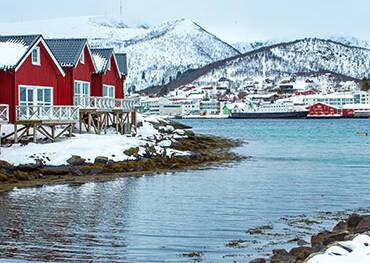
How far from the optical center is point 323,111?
172500mm

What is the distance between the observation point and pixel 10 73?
33062 mm

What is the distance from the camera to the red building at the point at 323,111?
6772 inches

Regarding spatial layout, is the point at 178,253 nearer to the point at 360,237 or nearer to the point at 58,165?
the point at 360,237

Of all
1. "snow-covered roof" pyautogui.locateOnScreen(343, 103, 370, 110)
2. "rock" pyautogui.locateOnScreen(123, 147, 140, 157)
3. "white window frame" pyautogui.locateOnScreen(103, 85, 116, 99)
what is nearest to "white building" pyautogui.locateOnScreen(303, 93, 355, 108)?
"snow-covered roof" pyautogui.locateOnScreen(343, 103, 370, 110)

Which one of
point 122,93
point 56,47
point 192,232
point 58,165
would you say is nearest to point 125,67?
point 122,93

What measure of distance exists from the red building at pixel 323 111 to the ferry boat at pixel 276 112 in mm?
1826

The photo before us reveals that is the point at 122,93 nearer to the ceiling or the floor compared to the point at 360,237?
nearer to the ceiling

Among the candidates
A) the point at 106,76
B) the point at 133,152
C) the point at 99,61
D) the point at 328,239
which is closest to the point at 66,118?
the point at 133,152

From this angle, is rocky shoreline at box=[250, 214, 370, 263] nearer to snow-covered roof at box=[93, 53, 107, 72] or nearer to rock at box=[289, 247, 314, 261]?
rock at box=[289, 247, 314, 261]

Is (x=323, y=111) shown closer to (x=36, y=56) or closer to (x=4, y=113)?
(x=36, y=56)

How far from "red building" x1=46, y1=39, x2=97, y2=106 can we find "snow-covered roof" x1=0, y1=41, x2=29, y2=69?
147 inches

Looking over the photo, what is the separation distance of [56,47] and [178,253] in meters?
Result: 28.6

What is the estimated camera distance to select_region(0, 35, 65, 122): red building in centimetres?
3306

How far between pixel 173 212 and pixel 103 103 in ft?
75.4
